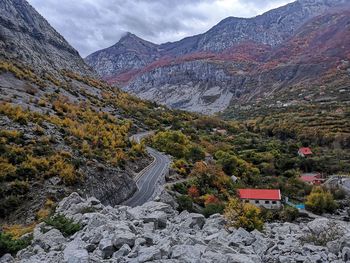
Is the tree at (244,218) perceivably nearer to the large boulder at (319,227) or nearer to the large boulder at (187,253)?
the large boulder at (319,227)

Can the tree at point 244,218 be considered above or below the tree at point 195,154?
below

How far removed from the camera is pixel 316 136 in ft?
313

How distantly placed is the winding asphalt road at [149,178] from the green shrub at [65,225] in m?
14.0

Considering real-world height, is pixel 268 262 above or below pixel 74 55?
below

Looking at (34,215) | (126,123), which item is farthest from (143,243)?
(126,123)

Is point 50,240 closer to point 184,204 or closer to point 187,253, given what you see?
point 187,253

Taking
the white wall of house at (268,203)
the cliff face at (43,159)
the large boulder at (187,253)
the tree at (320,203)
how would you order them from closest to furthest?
1. the large boulder at (187,253)
2. the cliff face at (43,159)
3. the white wall of house at (268,203)
4. the tree at (320,203)

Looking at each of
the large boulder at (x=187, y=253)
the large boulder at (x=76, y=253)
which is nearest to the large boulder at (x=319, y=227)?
the large boulder at (x=187, y=253)

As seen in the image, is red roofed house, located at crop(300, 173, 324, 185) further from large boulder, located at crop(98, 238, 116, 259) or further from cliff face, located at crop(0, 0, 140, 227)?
large boulder, located at crop(98, 238, 116, 259)

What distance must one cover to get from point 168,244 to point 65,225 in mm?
5974

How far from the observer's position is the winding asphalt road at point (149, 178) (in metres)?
33.7

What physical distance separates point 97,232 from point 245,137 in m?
85.3

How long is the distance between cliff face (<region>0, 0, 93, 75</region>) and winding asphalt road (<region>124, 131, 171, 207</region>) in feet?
160

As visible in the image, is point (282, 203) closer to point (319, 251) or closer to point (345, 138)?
point (319, 251)
